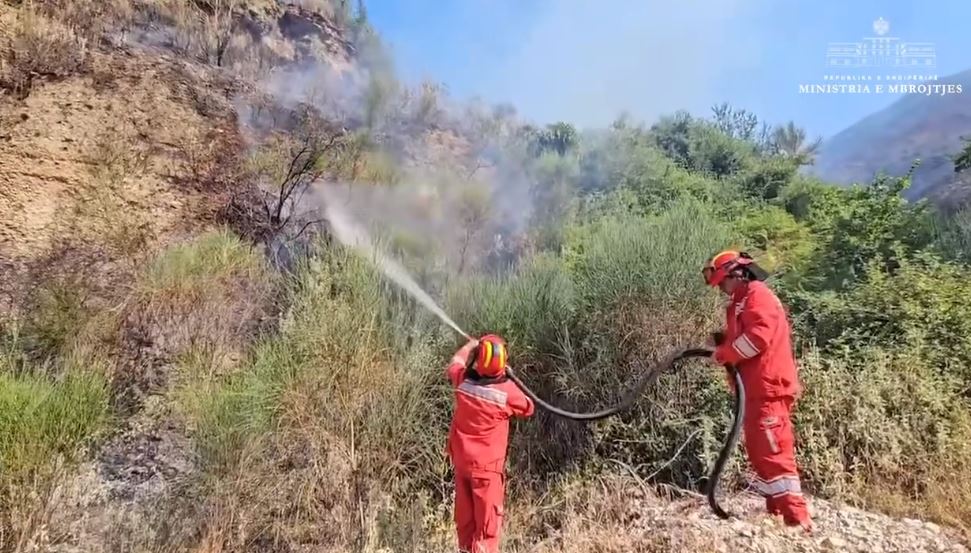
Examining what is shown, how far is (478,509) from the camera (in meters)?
4.05

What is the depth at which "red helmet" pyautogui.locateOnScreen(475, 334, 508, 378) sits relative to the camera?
4062 mm

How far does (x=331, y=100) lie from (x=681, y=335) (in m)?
A: 10.4

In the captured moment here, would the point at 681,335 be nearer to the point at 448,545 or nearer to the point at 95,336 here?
the point at 448,545

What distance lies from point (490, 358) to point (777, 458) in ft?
5.80

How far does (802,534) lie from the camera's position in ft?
12.5

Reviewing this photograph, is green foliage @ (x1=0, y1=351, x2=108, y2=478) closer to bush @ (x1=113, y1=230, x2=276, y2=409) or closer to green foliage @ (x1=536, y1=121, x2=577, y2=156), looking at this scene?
bush @ (x1=113, y1=230, x2=276, y2=409)

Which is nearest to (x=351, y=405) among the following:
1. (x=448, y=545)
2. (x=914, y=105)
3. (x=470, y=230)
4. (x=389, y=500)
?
A: (x=389, y=500)

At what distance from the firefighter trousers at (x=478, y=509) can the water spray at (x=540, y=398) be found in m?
0.65

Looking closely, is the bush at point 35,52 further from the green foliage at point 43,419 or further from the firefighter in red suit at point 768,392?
the firefighter in red suit at point 768,392

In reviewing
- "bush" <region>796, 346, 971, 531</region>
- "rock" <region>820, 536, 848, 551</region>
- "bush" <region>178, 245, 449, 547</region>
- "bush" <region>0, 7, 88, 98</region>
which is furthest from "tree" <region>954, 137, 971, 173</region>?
"bush" <region>0, 7, 88, 98</region>

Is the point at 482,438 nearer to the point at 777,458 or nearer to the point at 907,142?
the point at 777,458

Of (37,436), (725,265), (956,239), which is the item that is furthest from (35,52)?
(956,239)

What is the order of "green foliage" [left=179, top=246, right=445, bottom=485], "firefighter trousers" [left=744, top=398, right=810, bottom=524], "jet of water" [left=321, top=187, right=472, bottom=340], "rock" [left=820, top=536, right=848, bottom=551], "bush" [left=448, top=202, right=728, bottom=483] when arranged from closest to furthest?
"rock" [left=820, top=536, right=848, bottom=551], "firefighter trousers" [left=744, top=398, right=810, bottom=524], "green foliage" [left=179, top=246, right=445, bottom=485], "bush" [left=448, top=202, right=728, bottom=483], "jet of water" [left=321, top=187, right=472, bottom=340]

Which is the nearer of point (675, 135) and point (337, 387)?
point (337, 387)
